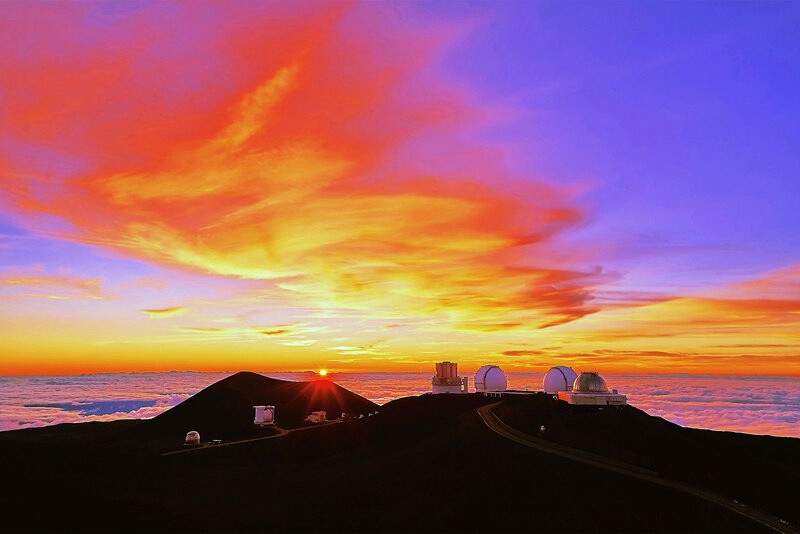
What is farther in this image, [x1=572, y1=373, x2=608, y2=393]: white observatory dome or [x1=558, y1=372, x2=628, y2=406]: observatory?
[x1=572, y1=373, x2=608, y2=393]: white observatory dome

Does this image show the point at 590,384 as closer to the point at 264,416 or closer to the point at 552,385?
the point at 552,385

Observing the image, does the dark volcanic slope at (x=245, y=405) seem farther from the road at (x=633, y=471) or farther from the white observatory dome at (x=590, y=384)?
the white observatory dome at (x=590, y=384)

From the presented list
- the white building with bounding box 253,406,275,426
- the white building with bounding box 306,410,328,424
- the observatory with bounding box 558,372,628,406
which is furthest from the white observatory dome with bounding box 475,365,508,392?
the white building with bounding box 253,406,275,426

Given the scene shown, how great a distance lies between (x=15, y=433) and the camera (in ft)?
293

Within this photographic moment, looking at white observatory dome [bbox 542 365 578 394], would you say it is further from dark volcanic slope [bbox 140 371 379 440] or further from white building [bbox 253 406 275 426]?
white building [bbox 253 406 275 426]

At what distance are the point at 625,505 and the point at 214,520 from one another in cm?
2480

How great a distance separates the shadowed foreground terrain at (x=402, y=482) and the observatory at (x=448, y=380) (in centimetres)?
2716

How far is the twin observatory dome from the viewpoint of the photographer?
66.6m

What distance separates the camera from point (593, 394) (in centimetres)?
6644

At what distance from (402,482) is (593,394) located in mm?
32633

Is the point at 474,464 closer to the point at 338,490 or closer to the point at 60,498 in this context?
the point at 338,490

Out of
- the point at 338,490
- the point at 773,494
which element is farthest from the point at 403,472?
the point at 773,494

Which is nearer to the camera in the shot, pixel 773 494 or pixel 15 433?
pixel 773 494

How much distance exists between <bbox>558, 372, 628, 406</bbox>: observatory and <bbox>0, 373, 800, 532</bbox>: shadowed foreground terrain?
2303 millimetres
